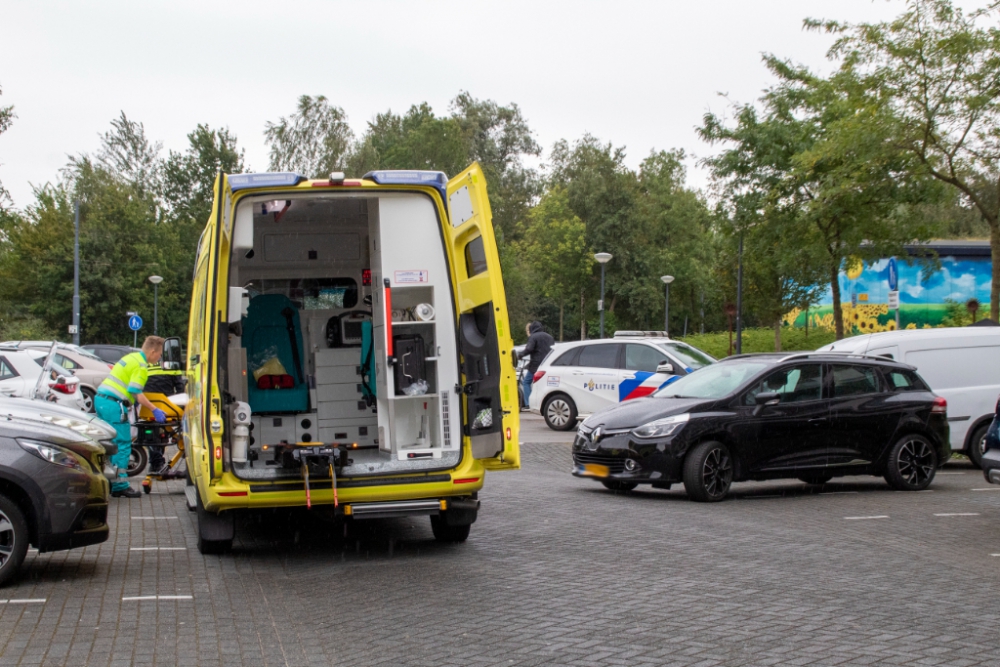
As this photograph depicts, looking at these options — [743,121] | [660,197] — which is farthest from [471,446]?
[660,197]

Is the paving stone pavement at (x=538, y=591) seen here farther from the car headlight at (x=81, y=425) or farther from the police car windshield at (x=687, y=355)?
the police car windshield at (x=687, y=355)

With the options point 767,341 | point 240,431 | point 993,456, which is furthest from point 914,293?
point 240,431

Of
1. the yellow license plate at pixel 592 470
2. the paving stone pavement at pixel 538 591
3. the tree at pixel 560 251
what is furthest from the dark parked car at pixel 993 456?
the tree at pixel 560 251

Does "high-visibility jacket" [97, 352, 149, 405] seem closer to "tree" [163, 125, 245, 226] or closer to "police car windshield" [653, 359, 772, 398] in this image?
"police car windshield" [653, 359, 772, 398]

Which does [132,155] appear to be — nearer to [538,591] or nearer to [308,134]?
[308,134]

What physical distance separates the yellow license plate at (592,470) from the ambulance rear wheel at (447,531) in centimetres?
336

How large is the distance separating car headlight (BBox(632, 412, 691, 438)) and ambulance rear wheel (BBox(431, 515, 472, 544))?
131 inches

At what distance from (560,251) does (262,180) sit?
48.2 metres

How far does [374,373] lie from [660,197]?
6168 cm

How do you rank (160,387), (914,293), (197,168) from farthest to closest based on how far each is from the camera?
1. (197,168)
2. (914,293)
3. (160,387)

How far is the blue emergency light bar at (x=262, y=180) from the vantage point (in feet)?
25.7

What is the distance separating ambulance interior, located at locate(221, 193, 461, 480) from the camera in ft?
27.8

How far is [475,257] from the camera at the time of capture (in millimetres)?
8219

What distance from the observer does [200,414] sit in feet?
27.3
